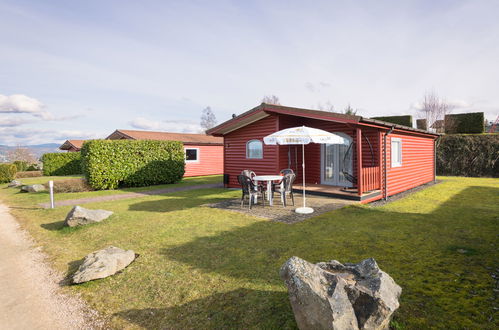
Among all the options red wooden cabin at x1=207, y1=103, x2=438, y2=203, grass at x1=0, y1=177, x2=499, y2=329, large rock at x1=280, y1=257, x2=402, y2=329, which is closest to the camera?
large rock at x1=280, y1=257, x2=402, y2=329

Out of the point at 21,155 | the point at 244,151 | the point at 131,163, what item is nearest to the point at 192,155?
the point at 131,163

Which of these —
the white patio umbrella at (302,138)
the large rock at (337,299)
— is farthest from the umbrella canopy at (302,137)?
the large rock at (337,299)

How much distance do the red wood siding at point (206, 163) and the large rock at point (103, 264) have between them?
15.9 m

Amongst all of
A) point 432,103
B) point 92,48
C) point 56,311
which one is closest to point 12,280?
point 56,311

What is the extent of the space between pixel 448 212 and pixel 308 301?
23.2 ft

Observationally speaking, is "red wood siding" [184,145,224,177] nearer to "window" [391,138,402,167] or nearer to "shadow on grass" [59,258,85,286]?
"window" [391,138,402,167]

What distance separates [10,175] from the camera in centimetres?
1969

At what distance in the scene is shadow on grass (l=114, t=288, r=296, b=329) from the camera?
273 cm

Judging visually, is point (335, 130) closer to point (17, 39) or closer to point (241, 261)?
point (241, 261)

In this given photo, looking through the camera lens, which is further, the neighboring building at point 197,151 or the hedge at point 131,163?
the neighboring building at point 197,151

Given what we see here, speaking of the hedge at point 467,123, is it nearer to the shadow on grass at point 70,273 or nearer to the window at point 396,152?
the window at point 396,152

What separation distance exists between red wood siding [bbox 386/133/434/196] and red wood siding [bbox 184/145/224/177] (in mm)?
14121

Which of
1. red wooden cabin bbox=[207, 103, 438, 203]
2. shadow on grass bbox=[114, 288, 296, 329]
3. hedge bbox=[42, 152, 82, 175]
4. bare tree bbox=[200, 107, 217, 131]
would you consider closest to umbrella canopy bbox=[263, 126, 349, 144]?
red wooden cabin bbox=[207, 103, 438, 203]

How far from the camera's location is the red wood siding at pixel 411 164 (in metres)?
10.4
